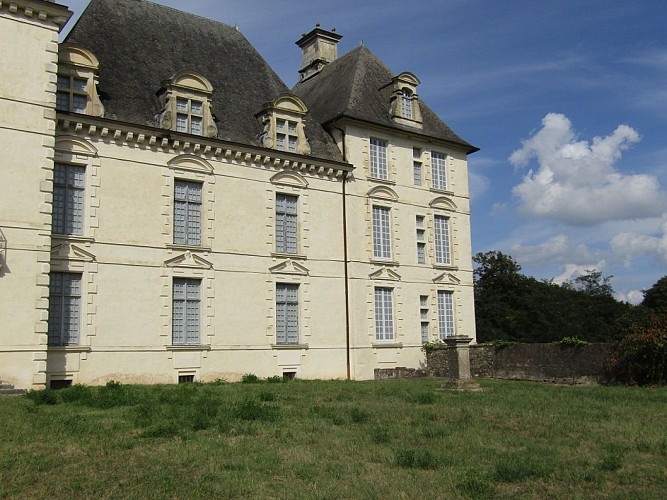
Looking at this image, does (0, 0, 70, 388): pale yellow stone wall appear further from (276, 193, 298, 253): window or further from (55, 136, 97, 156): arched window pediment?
(276, 193, 298, 253): window

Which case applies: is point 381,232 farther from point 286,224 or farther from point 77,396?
point 77,396

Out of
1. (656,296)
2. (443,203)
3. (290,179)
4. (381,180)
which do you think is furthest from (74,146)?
(656,296)

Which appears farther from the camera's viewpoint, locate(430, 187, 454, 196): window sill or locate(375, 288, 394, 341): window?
locate(430, 187, 454, 196): window sill

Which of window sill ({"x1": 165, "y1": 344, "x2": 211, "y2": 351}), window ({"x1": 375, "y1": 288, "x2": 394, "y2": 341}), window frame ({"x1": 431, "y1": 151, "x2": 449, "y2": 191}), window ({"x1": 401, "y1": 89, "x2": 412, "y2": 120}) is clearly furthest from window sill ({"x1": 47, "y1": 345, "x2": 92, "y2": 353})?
window ({"x1": 401, "y1": 89, "x2": 412, "y2": 120})

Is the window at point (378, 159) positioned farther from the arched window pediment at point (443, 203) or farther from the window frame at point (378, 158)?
the arched window pediment at point (443, 203)

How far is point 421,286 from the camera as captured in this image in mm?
24016

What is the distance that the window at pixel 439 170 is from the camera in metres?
25.4

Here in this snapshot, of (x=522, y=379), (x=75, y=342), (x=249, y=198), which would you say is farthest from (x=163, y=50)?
(x=522, y=379)

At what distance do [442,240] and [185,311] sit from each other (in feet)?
34.8

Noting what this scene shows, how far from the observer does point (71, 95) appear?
17688mm

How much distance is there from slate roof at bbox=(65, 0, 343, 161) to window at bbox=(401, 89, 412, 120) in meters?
3.60

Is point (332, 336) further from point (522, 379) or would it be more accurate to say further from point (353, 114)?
point (353, 114)

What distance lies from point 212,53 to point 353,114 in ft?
17.4

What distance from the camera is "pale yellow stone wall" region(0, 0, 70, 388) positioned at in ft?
49.8
